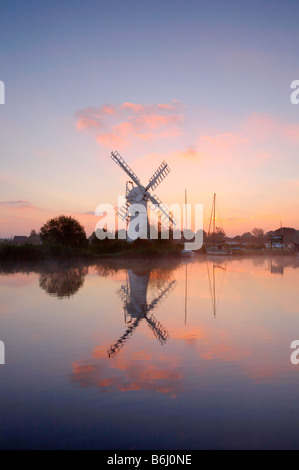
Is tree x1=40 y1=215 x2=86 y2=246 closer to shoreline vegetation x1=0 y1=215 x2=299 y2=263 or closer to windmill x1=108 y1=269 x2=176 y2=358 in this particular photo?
shoreline vegetation x1=0 y1=215 x2=299 y2=263

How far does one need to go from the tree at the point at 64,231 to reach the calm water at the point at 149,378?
41792 mm

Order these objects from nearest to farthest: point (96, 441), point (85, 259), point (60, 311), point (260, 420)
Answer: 1. point (96, 441)
2. point (260, 420)
3. point (60, 311)
4. point (85, 259)

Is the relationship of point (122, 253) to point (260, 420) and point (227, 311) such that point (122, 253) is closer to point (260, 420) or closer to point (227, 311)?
point (227, 311)

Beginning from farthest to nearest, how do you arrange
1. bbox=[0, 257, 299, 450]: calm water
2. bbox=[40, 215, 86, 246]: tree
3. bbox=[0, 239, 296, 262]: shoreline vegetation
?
bbox=[40, 215, 86, 246]: tree
bbox=[0, 239, 296, 262]: shoreline vegetation
bbox=[0, 257, 299, 450]: calm water

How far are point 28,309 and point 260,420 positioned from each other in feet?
34.2

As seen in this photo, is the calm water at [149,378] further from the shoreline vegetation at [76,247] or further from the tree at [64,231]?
the tree at [64,231]

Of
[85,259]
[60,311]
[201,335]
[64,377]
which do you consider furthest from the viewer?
[85,259]

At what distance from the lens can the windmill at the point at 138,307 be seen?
30.7 feet

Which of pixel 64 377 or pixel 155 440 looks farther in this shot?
pixel 64 377

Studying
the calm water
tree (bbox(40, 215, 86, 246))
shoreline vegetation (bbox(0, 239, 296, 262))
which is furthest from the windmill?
tree (bbox(40, 215, 86, 246))

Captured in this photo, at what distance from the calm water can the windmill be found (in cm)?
8

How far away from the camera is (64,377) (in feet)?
21.4

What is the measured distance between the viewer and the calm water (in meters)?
4.55

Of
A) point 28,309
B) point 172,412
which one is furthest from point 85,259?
point 172,412
